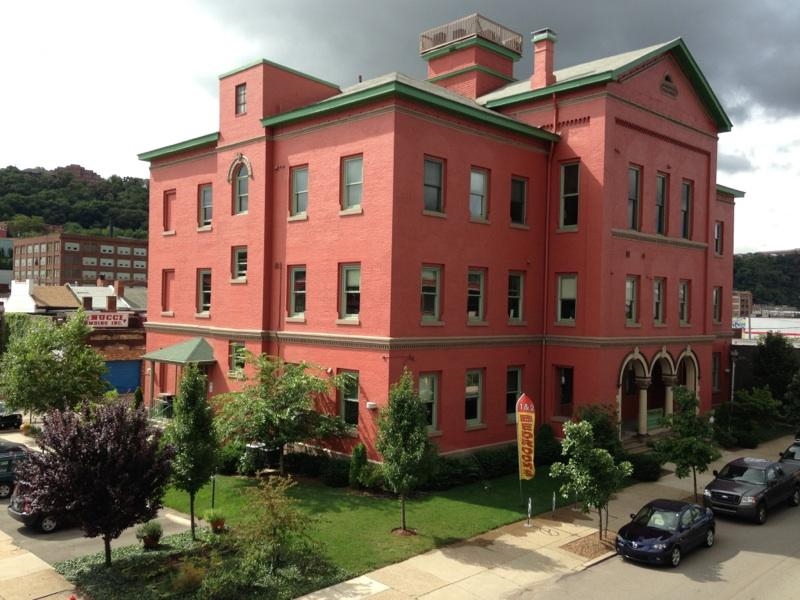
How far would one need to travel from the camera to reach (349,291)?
25.2 m

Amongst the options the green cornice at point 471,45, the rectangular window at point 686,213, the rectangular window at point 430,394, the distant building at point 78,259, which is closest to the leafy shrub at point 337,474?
the rectangular window at point 430,394

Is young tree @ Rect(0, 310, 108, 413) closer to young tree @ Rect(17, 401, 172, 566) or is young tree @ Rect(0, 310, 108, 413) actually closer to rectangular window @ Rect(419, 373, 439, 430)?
young tree @ Rect(17, 401, 172, 566)

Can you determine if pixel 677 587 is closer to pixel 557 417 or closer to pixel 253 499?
pixel 253 499

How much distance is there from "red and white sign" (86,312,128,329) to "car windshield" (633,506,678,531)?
35961 millimetres

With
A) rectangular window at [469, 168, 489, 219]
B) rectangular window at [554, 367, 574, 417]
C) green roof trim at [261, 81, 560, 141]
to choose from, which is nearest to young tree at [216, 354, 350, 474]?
rectangular window at [469, 168, 489, 219]

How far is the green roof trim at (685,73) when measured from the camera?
2695 centimetres

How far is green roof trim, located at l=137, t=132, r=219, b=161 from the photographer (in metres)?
31.2

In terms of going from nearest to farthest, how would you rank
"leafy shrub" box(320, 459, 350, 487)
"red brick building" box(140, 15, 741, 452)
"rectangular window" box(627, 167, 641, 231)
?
"leafy shrub" box(320, 459, 350, 487), "red brick building" box(140, 15, 741, 452), "rectangular window" box(627, 167, 641, 231)

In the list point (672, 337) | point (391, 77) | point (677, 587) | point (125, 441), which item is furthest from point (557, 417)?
point (125, 441)

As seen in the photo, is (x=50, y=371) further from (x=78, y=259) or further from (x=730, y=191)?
(x=78, y=259)

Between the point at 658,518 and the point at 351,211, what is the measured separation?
560 inches

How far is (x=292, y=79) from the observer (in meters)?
28.8

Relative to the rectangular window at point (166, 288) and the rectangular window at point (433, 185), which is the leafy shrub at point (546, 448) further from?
the rectangular window at point (166, 288)

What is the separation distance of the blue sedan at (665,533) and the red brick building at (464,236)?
28.1 feet
